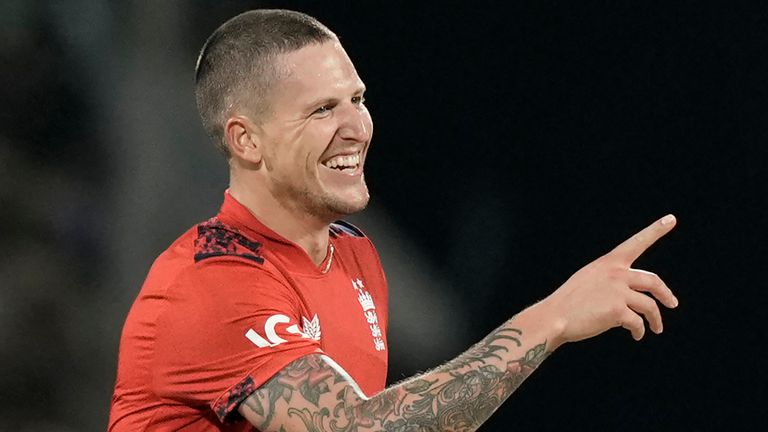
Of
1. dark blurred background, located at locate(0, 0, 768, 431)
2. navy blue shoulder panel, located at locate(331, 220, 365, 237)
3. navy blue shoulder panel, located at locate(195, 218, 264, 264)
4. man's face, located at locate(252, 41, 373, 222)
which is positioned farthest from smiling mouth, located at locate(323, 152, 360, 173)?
dark blurred background, located at locate(0, 0, 768, 431)

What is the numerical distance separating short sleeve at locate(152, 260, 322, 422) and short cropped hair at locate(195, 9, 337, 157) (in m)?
0.36

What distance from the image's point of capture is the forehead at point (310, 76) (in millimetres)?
1921

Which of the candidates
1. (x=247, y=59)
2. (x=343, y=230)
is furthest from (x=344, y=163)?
(x=343, y=230)

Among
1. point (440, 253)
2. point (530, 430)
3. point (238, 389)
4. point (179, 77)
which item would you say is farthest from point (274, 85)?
point (530, 430)

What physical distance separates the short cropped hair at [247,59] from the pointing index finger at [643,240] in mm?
686

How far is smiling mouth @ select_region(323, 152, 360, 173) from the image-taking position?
1973mm

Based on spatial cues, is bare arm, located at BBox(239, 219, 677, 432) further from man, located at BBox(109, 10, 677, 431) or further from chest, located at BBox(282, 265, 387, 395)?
chest, located at BBox(282, 265, 387, 395)

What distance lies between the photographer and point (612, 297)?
5.34 feet

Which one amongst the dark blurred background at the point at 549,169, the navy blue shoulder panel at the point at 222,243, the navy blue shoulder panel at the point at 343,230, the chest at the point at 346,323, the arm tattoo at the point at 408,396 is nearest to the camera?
the arm tattoo at the point at 408,396

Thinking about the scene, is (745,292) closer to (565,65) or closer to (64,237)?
(565,65)

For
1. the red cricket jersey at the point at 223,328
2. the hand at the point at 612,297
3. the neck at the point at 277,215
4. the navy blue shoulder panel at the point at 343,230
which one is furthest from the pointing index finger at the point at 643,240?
the navy blue shoulder panel at the point at 343,230

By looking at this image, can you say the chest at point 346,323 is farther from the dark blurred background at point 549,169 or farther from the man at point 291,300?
the dark blurred background at point 549,169

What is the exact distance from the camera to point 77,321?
2.91 meters

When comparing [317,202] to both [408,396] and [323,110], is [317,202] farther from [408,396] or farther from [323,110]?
[408,396]
